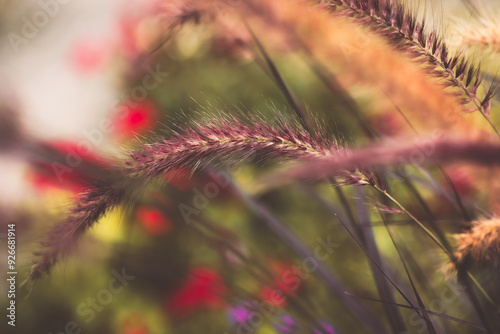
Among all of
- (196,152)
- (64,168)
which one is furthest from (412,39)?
(64,168)

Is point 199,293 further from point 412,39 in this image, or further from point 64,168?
point 412,39

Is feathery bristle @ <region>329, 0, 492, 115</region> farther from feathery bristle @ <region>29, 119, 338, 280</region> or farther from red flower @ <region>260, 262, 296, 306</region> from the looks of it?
red flower @ <region>260, 262, 296, 306</region>

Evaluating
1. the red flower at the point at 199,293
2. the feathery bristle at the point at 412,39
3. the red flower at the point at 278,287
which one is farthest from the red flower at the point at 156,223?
the feathery bristle at the point at 412,39

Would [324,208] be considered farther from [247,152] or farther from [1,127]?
[1,127]

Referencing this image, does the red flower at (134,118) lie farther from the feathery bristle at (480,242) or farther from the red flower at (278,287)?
the feathery bristle at (480,242)

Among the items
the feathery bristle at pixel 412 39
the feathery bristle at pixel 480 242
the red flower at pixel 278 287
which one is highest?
the feathery bristle at pixel 412 39

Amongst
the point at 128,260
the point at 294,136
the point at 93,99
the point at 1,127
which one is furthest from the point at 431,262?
the point at 1,127
